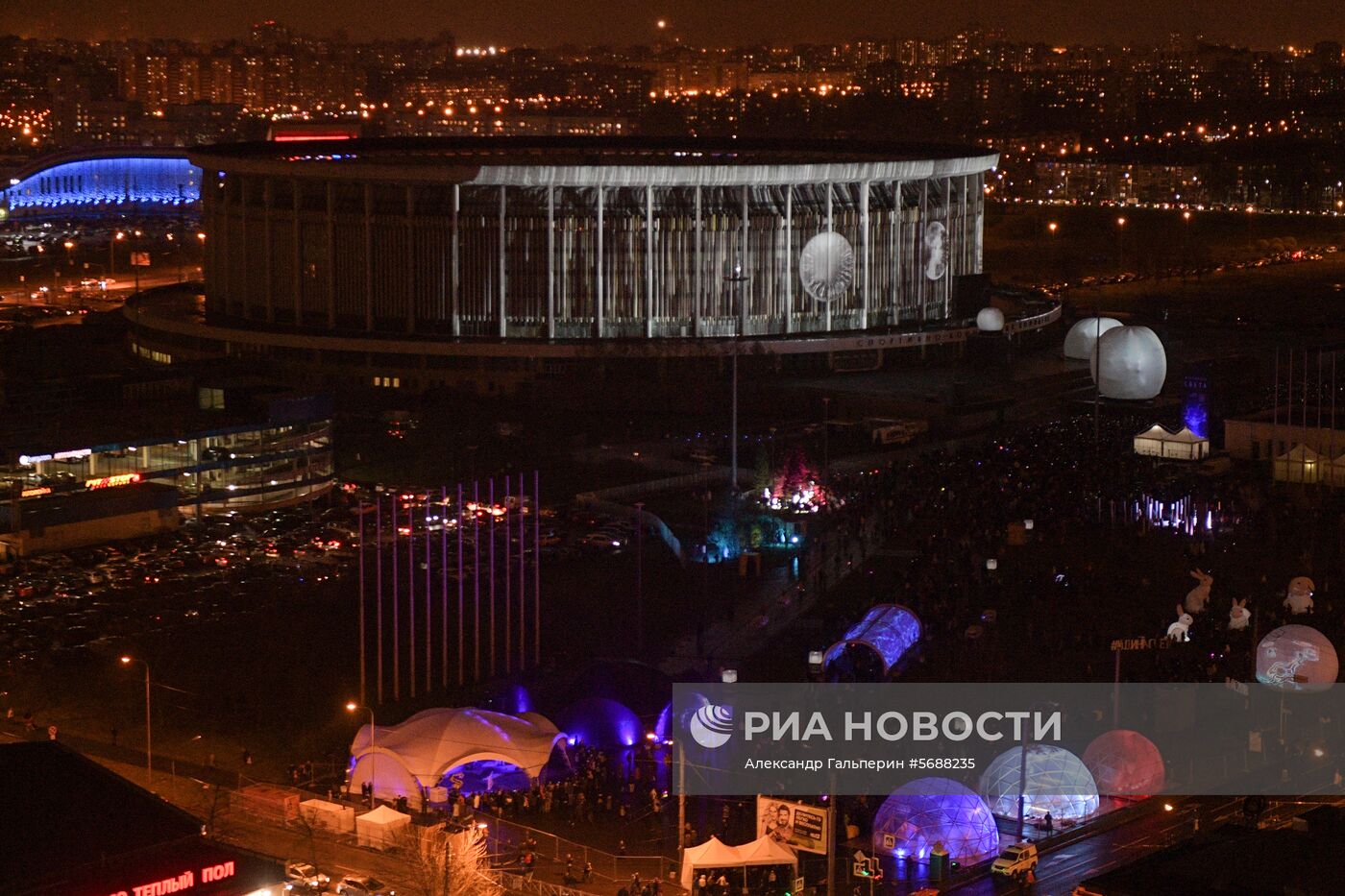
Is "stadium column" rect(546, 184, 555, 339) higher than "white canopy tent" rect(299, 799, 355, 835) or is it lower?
higher

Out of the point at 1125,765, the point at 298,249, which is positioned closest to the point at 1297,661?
the point at 1125,765

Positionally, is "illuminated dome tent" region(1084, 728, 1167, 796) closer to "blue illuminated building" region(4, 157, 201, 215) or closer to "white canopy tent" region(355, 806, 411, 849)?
"white canopy tent" region(355, 806, 411, 849)

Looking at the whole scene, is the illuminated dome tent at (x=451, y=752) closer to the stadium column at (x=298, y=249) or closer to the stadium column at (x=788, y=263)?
the stadium column at (x=788, y=263)

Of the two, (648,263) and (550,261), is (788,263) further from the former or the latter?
(550,261)

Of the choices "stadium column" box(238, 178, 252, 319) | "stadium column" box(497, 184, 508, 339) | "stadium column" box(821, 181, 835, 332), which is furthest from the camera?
"stadium column" box(238, 178, 252, 319)

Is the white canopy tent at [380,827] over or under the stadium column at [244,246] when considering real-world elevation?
under

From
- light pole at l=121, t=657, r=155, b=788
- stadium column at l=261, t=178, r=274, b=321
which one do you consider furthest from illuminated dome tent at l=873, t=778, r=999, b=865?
stadium column at l=261, t=178, r=274, b=321

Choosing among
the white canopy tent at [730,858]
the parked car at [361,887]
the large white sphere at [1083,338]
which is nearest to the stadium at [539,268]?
the large white sphere at [1083,338]

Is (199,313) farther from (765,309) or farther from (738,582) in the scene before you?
(738,582)
